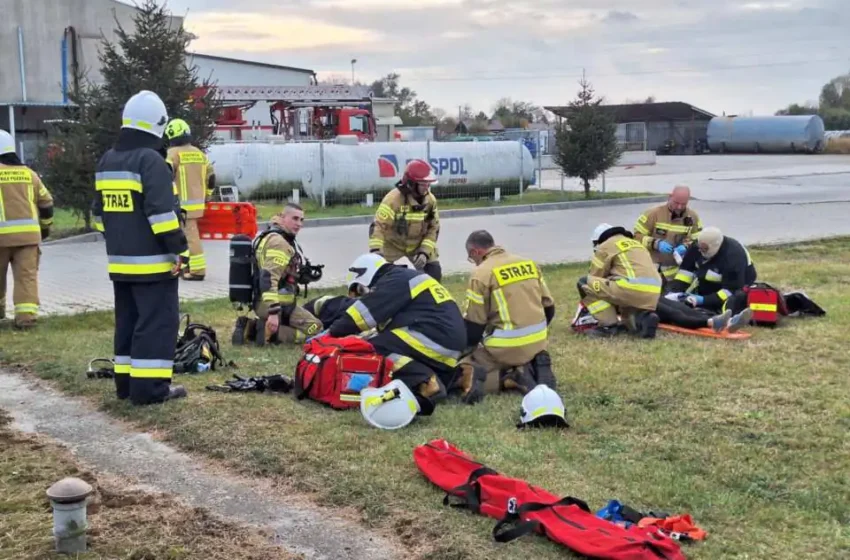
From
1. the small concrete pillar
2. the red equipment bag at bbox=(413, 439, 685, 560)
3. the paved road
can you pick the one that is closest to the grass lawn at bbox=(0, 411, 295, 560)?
the small concrete pillar

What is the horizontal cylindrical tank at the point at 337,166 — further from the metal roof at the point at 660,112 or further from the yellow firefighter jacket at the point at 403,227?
the metal roof at the point at 660,112

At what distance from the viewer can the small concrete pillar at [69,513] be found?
4016 mm

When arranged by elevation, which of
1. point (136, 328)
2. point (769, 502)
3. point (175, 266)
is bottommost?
point (769, 502)

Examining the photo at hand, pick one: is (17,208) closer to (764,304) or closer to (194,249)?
(194,249)

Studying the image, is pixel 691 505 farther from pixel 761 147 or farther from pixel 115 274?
pixel 761 147

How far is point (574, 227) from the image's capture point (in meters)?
19.5

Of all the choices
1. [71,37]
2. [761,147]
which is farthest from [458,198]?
[761,147]

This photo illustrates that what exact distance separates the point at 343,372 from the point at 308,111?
28.2 m

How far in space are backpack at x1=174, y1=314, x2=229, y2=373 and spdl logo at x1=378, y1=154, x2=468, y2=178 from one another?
50.0 feet

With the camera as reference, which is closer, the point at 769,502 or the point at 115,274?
the point at 769,502

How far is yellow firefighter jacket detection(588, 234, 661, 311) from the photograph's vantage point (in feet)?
29.2

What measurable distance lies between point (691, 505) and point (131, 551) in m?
2.72

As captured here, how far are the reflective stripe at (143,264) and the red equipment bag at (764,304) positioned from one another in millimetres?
5761

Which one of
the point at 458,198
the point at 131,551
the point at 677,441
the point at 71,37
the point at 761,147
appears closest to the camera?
the point at 131,551
